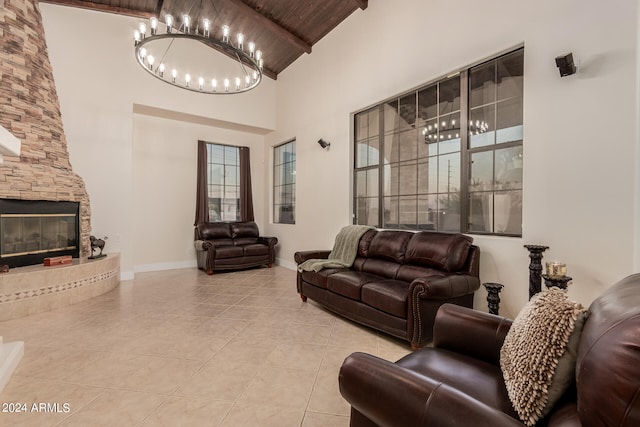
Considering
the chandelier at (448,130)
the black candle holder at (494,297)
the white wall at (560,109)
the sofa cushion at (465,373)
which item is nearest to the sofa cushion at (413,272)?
the black candle holder at (494,297)

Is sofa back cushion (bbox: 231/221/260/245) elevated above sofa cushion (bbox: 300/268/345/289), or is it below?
above

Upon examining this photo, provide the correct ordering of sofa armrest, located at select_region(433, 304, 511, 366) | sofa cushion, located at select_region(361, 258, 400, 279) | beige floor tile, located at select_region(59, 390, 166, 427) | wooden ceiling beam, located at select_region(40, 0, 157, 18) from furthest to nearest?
1. wooden ceiling beam, located at select_region(40, 0, 157, 18)
2. sofa cushion, located at select_region(361, 258, 400, 279)
3. beige floor tile, located at select_region(59, 390, 166, 427)
4. sofa armrest, located at select_region(433, 304, 511, 366)

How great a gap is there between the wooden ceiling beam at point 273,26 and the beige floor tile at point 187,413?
17.9ft

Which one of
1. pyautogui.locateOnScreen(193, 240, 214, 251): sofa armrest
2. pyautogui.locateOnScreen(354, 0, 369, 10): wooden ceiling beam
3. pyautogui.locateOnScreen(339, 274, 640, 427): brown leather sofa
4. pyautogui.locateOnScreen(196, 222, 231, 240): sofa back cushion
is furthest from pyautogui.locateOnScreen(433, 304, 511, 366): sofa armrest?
pyautogui.locateOnScreen(196, 222, 231, 240): sofa back cushion

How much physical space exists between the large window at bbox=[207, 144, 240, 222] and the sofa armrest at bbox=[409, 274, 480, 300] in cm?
527

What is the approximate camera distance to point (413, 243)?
10.8ft

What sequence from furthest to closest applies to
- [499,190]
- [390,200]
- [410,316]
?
[390,200] < [499,190] < [410,316]

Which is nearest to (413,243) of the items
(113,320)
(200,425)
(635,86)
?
(635,86)

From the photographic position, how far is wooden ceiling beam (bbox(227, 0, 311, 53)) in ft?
15.9

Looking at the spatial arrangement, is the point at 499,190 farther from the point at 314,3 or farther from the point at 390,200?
the point at 314,3

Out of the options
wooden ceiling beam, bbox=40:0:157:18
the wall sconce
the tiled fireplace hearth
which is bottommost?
the tiled fireplace hearth

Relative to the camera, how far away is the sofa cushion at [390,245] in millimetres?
3404

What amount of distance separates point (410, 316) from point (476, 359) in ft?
3.38

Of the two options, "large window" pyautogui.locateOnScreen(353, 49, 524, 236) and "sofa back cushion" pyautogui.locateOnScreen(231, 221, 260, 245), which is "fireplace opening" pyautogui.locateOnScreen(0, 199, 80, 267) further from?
"large window" pyautogui.locateOnScreen(353, 49, 524, 236)
